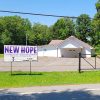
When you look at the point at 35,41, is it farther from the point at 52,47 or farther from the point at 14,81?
the point at 14,81

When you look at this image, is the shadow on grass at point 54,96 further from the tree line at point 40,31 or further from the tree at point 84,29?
the tree at point 84,29

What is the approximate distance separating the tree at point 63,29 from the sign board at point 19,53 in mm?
90340

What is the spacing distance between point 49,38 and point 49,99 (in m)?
102

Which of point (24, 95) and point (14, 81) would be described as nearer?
point (24, 95)

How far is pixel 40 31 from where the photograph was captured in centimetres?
11762

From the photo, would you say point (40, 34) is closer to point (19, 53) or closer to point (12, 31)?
point (12, 31)

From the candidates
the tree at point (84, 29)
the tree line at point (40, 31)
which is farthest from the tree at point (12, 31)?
the tree at point (84, 29)

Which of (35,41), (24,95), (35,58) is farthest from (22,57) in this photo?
(35,41)

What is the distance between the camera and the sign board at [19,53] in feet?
77.6

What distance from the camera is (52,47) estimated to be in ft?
247

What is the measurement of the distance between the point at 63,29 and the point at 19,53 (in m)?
94.0

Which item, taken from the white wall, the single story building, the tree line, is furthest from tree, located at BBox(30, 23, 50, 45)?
the single story building

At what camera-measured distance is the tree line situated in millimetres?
106125

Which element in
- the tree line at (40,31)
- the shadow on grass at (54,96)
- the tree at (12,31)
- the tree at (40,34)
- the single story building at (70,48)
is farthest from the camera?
the tree at (40,34)
